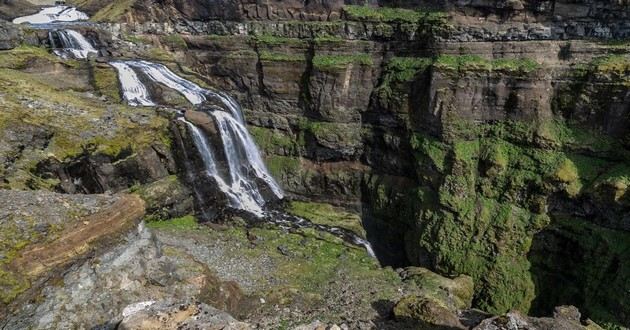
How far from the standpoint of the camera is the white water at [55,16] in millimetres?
50156

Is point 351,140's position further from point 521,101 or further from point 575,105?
point 575,105

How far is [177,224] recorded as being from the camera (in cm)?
2172

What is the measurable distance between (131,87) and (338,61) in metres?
13.6

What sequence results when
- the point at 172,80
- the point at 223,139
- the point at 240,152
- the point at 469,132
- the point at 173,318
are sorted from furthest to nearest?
the point at 172,80 < the point at 240,152 < the point at 469,132 < the point at 223,139 < the point at 173,318

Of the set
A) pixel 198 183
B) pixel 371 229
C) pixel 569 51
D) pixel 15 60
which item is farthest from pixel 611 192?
pixel 15 60

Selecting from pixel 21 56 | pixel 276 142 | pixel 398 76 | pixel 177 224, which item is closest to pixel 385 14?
pixel 398 76

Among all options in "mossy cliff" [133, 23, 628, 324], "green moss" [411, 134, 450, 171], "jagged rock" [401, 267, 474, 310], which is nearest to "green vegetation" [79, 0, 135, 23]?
"mossy cliff" [133, 23, 628, 324]

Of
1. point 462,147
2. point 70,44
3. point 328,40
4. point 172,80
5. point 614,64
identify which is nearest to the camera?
point 614,64

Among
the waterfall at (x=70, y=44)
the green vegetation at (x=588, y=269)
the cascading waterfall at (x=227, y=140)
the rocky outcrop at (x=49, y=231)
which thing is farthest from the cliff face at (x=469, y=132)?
the rocky outcrop at (x=49, y=231)

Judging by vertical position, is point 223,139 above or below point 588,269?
above

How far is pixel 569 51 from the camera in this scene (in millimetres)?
24062

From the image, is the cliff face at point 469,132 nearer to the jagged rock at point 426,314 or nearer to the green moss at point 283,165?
the green moss at point 283,165

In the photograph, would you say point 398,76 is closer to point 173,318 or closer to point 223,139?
point 223,139

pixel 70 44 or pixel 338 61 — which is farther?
pixel 70 44
